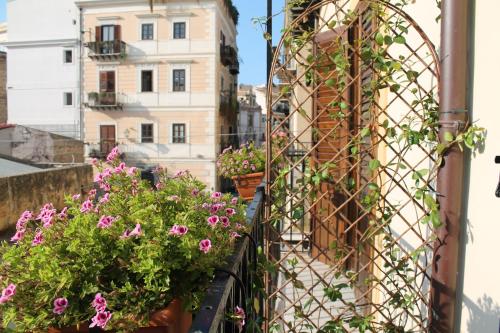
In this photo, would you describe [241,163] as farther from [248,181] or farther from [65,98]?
[65,98]

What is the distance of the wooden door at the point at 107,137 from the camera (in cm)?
2116

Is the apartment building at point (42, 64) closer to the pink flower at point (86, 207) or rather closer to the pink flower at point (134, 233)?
the pink flower at point (86, 207)

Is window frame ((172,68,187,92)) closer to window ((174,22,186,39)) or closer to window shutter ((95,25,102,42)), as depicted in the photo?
window ((174,22,186,39))

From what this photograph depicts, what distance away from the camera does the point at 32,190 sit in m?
7.57

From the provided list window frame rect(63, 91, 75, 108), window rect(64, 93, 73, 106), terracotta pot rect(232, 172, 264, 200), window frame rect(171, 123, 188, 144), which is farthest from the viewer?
window rect(64, 93, 73, 106)

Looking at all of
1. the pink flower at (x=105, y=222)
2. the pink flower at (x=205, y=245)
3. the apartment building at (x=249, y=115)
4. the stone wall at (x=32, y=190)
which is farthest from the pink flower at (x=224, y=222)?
the apartment building at (x=249, y=115)

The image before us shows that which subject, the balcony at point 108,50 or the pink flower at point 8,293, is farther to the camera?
the balcony at point 108,50

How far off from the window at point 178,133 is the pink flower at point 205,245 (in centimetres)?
1998

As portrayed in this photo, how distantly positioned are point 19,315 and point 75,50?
78.0 feet

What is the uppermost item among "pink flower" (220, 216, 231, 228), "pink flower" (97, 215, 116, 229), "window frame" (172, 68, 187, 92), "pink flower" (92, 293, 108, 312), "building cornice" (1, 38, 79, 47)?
"building cornice" (1, 38, 79, 47)

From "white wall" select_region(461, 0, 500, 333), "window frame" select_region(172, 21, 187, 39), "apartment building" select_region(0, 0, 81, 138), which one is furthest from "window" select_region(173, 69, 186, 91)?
"white wall" select_region(461, 0, 500, 333)

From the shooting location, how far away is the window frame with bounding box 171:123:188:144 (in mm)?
20797

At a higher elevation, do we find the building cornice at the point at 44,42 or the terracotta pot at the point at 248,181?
the building cornice at the point at 44,42

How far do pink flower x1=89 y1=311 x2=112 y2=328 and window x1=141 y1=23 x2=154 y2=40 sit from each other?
21.5 m
